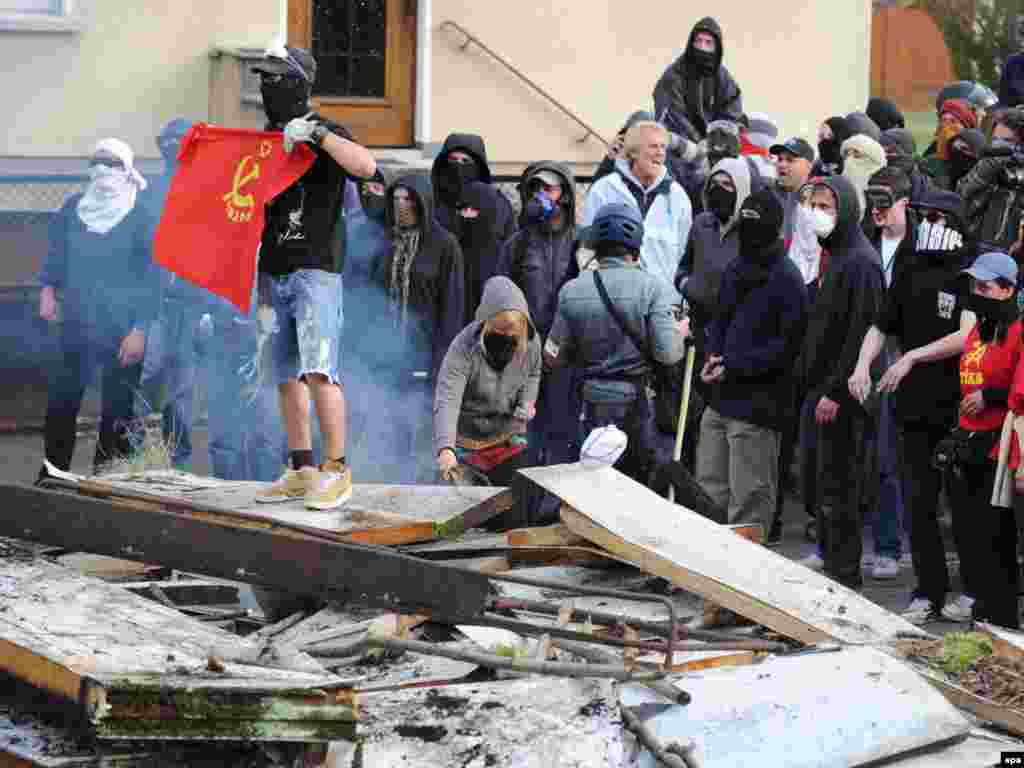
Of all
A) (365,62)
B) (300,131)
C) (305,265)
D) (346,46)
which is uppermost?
(346,46)

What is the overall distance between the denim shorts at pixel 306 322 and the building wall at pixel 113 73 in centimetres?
537

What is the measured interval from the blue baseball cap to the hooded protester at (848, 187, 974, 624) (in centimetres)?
50

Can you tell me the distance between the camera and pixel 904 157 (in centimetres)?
1240

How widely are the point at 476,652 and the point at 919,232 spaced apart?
4.28 metres

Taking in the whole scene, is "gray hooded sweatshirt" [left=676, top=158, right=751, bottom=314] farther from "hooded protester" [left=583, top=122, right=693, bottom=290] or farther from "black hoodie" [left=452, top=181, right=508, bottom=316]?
"black hoodie" [left=452, top=181, right=508, bottom=316]

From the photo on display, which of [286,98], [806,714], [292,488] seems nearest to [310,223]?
[286,98]

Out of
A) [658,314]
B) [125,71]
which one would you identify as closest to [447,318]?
[658,314]

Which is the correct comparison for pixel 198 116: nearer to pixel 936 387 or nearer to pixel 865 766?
pixel 936 387

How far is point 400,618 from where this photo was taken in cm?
666

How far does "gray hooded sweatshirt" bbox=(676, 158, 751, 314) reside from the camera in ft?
37.5

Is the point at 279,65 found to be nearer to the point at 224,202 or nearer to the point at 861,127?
the point at 224,202

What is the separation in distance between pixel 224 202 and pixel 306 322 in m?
0.99

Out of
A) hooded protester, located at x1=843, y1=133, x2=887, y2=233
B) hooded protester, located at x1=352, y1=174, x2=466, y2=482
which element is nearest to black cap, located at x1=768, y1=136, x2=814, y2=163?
hooded protester, located at x1=843, y1=133, x2=887, y2=233

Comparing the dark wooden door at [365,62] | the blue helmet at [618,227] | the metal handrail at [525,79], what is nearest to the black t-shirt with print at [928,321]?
the blue helmet at [618,227]
